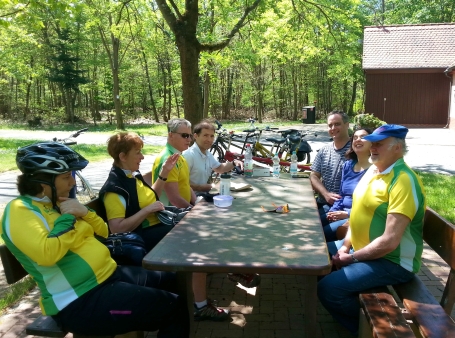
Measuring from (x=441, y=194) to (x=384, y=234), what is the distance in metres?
5.20

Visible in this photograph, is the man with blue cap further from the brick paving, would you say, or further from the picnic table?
the brick paving

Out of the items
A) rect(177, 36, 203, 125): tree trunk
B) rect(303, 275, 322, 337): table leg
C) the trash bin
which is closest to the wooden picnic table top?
rect(303, 275, 322, 337): table leg

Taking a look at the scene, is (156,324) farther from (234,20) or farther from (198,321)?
(234,20)

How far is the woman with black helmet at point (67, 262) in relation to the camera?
80.9 inches

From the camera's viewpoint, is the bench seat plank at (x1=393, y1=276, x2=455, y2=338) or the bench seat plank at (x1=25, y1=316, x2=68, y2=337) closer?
the bench seat plank at (x1=393, y1=276, x2=455, y2=338)

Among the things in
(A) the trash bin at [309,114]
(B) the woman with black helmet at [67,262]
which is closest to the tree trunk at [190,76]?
(B) the woman with black helmet at [67,262]

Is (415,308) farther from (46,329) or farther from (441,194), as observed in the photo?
(441,194)

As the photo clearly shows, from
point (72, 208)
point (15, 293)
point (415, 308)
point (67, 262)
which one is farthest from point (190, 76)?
point (415, 308)

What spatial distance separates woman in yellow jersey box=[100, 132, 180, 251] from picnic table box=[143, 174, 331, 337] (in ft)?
1.15

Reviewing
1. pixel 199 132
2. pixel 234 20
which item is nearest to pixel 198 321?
pixel 199 132

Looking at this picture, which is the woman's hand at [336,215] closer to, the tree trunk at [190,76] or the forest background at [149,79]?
the tree trunk at [190,76]

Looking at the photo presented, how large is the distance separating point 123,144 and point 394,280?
2148 mm

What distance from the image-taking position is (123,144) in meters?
3.16

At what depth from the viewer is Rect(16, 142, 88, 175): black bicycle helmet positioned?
87.5 inches
